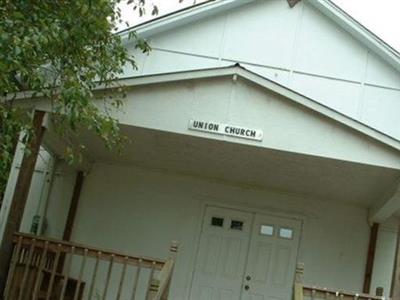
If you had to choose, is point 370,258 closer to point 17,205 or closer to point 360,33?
point 360,33

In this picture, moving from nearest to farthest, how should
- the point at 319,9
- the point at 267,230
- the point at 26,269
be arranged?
the point at 26,269
the point at 267,230
the point at 319,9

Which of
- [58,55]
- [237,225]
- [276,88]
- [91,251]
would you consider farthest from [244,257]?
[58,55]

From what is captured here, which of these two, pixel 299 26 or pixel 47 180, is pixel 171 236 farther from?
pixel 299 26

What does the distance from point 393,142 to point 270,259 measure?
4297 mm

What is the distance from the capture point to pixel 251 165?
375 inches

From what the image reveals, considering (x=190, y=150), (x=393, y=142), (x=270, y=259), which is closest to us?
(x=393, y=142)

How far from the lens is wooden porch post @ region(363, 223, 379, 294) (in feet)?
36.6

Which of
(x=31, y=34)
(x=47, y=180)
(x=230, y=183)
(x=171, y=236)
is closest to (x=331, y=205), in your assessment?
(x=230, y=183)

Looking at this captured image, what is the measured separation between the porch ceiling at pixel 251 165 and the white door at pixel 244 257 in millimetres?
692

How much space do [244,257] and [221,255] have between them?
421 mm

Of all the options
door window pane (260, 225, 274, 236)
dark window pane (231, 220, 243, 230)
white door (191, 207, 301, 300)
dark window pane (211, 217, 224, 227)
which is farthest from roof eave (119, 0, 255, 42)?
door window pane (260, 225, 274, 236)

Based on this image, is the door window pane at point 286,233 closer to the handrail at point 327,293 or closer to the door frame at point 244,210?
the door frame at point 244,210

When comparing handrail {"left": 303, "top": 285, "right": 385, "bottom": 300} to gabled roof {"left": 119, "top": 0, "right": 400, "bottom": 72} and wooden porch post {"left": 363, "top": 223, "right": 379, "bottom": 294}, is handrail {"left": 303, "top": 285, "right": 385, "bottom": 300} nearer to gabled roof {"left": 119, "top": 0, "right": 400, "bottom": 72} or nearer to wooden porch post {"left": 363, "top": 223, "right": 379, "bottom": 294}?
wooden porch post {"left": 363, "top": 223, "right": 379, "bottom": 294}

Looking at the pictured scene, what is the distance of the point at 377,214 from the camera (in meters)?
10.5
